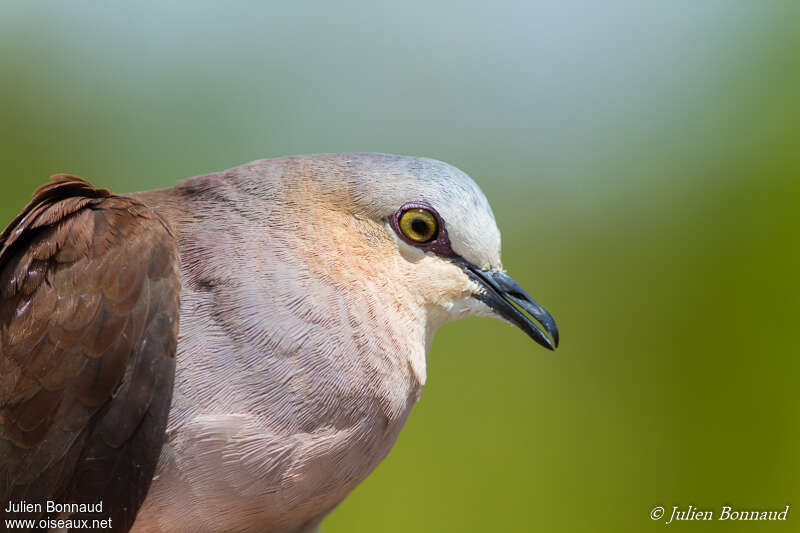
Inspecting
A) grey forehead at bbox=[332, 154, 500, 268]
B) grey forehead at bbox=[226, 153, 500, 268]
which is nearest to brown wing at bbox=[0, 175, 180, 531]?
grey forehead at bbox=[226, 153, 500, 268]

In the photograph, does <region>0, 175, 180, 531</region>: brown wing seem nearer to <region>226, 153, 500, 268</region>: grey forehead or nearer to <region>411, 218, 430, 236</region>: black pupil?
<region>226, 153, 500, 268</region>: grey forehead

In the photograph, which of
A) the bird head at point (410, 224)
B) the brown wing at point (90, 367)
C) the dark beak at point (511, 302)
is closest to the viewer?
the brown wing at point (90, 367)

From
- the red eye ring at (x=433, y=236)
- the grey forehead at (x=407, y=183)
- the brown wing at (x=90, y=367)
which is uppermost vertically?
the grey forehead at (x=407, y=183)

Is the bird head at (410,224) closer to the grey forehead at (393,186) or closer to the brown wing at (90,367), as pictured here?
the grey forehead at (393,186)

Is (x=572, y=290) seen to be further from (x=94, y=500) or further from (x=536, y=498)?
(x=94, y=500)

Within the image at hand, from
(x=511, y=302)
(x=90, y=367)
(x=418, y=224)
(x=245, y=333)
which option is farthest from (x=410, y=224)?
(x=90, y=367)

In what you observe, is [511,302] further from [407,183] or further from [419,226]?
[407,183]

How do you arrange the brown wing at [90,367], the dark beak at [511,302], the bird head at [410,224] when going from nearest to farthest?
the brown wing at [90,367] → the bird head at [410,224] → the dark beak at [511,302]

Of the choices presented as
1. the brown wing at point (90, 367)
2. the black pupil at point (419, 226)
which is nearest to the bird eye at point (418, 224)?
the black pupil at point (419, 226)
